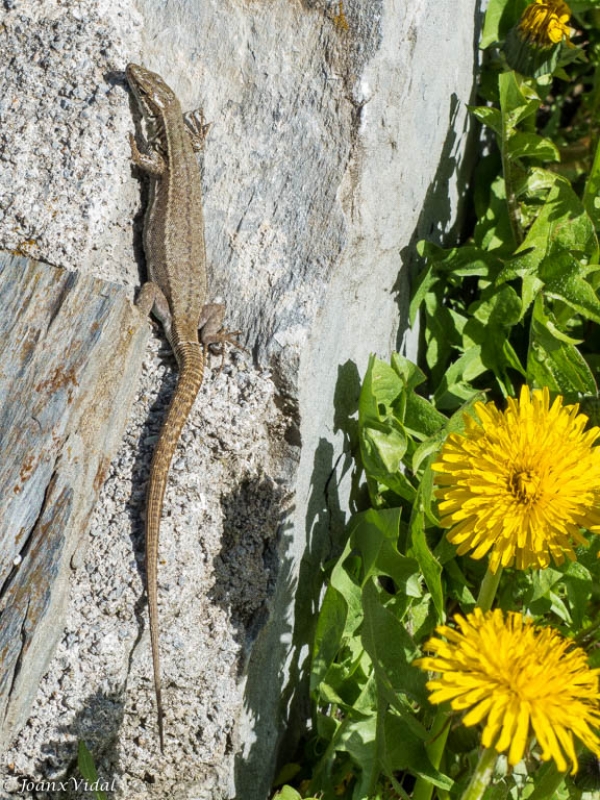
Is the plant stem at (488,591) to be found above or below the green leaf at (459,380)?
below

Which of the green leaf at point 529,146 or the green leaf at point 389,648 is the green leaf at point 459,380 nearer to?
the green leaf at point 529,146

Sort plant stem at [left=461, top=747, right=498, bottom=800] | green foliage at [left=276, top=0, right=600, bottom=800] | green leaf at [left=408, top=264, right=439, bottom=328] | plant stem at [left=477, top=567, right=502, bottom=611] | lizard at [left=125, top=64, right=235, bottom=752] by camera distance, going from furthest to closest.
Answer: green leaf at [left=408, top=264, right=439, bottom=328], lizard at [left=125, top=64, right=235, bottom=752], green foliage at [left=276, top=0, right=600, bottom=800], plant stem at [left=477, top=567, right=502, bottom=611], plant stem at [left=461, top=747, right=498, bottom=800]

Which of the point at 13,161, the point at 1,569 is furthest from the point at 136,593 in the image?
the point at 13,161

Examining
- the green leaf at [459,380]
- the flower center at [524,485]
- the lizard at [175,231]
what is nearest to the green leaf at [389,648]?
the flower center at [524,485]

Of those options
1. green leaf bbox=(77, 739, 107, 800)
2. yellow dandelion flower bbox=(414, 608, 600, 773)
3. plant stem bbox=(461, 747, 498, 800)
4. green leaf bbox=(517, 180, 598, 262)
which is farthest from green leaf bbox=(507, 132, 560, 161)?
green leaf bbox=(77, 739, 107, 800)

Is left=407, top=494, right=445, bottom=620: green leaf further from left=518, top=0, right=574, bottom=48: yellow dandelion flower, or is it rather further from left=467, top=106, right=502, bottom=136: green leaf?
left=518, top=0, right=574, bottom=48: yellow dandelion flower

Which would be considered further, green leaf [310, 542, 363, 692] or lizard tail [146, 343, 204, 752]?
green leaf [310, 542, 363, 692]
